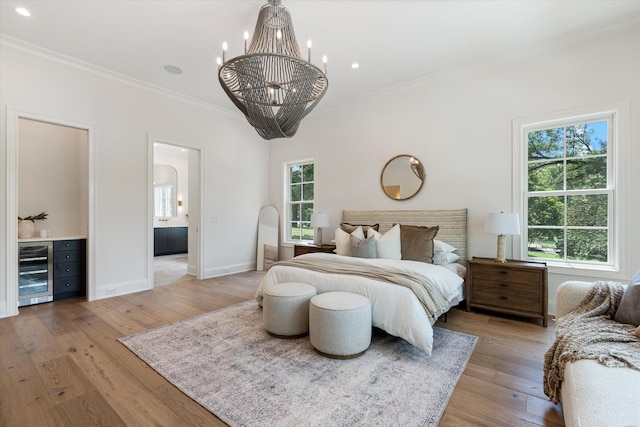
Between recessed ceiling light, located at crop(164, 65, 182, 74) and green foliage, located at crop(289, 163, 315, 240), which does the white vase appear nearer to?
recessed ceiling light, located at crop(164, 65, 182, 74)

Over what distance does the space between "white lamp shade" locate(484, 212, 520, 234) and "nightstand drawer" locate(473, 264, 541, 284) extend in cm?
39

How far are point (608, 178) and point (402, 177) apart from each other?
224 centimetres

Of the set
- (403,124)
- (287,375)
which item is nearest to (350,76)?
(403,124)

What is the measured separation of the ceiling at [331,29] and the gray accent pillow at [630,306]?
2556 millimetres

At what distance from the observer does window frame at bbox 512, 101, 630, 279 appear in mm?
2896

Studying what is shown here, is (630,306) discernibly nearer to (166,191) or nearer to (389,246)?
(389,246)

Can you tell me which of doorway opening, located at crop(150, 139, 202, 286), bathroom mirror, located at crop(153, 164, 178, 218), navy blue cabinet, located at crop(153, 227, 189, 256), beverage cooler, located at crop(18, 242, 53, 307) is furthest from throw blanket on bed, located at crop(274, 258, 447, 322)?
bathroom mirror, located at crop(153, 164, 178, 218)

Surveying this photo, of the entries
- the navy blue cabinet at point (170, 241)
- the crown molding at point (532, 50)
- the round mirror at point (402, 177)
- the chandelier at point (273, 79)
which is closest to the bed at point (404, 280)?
the round mirror at point (402, 177)

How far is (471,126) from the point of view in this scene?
3.78 m

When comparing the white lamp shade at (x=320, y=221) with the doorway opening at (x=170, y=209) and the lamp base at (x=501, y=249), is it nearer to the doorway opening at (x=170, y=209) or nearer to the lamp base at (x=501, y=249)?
the lamp base at (x=501, y=249)

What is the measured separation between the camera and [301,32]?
10.1 ft

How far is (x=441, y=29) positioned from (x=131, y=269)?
504 cm

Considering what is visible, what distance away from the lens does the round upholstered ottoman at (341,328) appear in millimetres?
2224

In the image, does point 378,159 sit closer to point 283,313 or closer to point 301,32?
point 301,32
